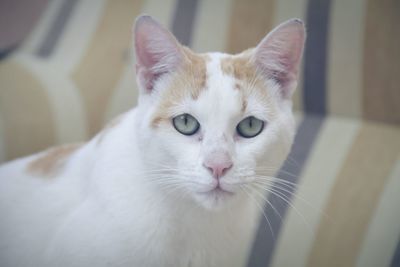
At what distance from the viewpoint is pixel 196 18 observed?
43.0 inches

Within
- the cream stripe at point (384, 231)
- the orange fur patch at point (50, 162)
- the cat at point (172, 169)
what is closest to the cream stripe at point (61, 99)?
the orange fur patch at point (50, 162)

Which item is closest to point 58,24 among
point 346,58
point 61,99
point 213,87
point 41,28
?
point 41,28

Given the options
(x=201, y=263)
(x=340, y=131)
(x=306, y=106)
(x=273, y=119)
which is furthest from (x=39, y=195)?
(x=340, y=131)

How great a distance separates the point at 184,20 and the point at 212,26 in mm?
73

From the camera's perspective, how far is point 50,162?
0.96m

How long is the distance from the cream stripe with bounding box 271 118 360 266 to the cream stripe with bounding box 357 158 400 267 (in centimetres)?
12

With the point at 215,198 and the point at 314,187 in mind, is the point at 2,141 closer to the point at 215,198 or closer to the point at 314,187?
the point at 215,198

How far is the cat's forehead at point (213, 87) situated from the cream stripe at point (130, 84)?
13.4 inches

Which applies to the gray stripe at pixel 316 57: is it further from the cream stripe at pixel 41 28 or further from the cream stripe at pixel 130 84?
the cream stripe at pixel 41 28

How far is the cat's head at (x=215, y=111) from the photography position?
706 millimetres

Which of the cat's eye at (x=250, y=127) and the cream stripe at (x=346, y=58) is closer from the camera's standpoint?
the cat's eye at (x=250, y=127)

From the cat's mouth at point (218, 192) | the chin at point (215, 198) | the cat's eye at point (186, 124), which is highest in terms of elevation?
the cat's eye at point (186, 124)

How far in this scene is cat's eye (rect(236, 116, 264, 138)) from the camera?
Result: 29.5 inches

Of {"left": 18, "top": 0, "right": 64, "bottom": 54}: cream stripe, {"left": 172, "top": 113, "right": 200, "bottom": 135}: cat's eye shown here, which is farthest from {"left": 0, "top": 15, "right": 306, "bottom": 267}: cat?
{"left": 18, "top": 0, "right": 64, "bottom": 54}: cream stripe
